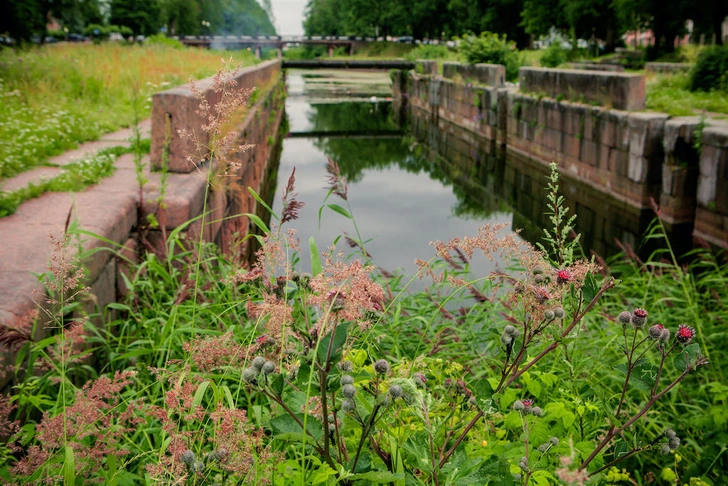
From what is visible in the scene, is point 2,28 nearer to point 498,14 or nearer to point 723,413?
point 723,413

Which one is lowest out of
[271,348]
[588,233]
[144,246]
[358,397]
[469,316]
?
[588,233]

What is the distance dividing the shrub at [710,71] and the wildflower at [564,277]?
13839mm

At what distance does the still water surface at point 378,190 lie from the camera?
898cm

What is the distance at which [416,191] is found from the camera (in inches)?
509

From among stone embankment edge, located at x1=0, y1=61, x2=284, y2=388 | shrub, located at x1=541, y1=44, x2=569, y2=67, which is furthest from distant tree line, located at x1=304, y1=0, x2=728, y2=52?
stone embankment edge, located at x1=0, y1=61, x2=284, y2=388

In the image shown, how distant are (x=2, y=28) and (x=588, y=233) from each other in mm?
15373

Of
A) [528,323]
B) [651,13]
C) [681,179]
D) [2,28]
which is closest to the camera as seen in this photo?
[528,323]

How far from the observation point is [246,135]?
820 centimetres

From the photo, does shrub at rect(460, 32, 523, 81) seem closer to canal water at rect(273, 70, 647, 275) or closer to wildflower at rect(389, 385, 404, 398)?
canal water at rect(273, 70, 647, 275)

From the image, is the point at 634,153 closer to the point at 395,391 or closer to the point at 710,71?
the point at 710,71

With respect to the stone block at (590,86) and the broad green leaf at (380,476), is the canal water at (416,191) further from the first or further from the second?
the broad green leaf at (380,476)

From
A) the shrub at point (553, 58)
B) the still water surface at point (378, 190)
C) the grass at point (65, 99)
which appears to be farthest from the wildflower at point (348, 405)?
the shrub at point (553, 58)

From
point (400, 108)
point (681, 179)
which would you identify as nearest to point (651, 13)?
point (400, 108)

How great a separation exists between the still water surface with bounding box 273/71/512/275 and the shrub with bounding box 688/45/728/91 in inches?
206
